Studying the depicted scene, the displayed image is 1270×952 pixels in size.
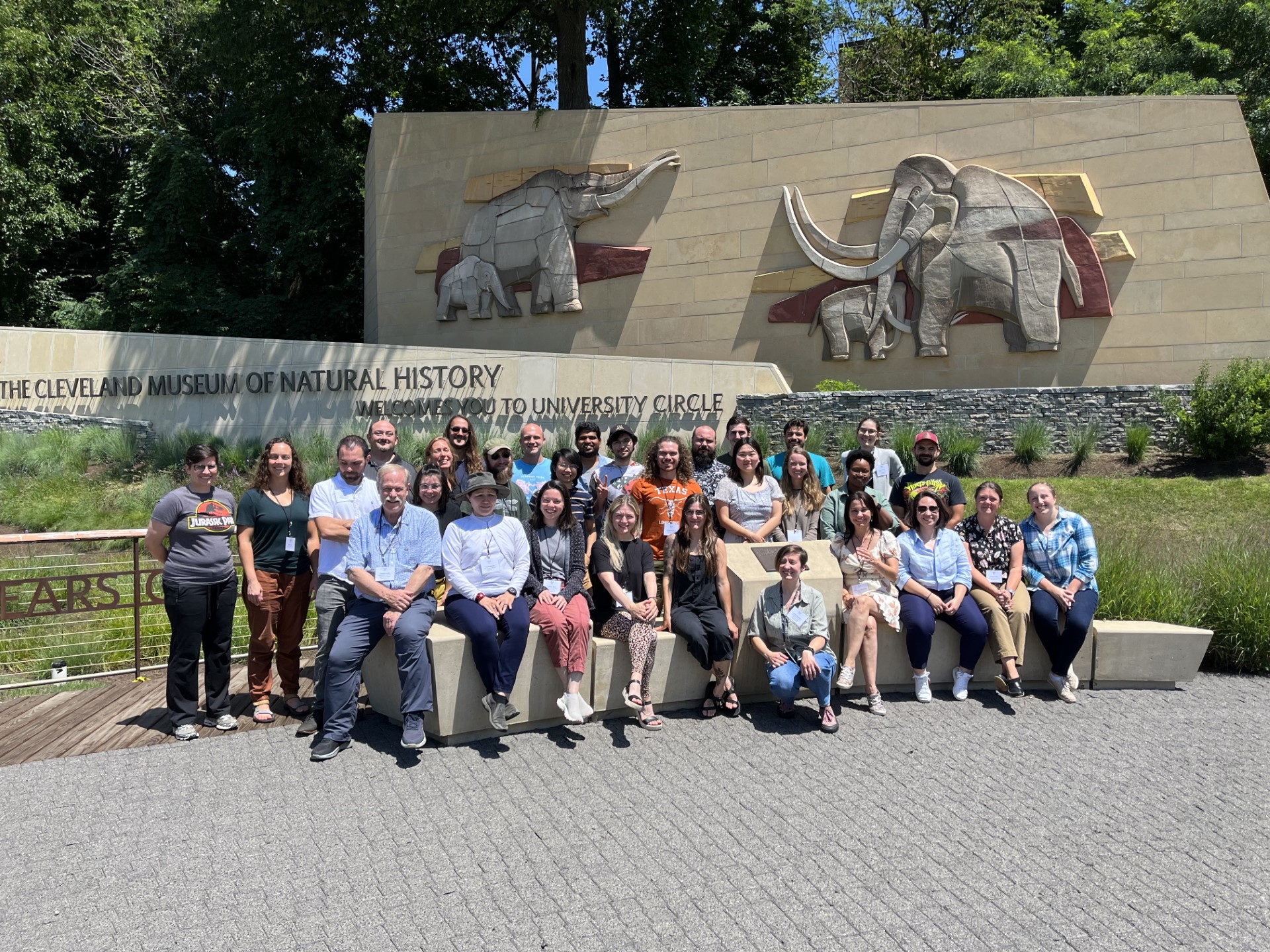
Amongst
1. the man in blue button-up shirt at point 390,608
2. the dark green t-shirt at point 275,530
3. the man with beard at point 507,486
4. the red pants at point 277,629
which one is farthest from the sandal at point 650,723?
the dark green t-shirt at point 275,530

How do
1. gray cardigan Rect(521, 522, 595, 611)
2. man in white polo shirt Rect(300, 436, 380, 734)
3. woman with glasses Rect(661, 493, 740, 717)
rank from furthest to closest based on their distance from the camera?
woman with glasses Rect(661, 493, 740, 717) → gray cardigan Rect(521, 522, 595, 611) → man in white polo shirt Rect(300, 436, 380, 734)

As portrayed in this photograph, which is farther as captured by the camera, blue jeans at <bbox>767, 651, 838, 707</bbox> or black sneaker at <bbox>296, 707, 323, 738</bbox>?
blue jeans at <bbox>767, 651, 838, 707</bbox>

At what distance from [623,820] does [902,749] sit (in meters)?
1.87

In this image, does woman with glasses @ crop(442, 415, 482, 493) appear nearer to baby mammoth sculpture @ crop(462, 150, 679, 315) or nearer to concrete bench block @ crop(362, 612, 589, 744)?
concrete bench block @ crop(362, 612, 589, 744)

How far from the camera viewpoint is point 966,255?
15.5 m

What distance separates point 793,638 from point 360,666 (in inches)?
101

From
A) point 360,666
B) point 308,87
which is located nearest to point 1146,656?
point 360,666

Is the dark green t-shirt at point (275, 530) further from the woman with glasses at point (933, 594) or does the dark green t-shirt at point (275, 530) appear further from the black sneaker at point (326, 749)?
the woman with glasses at point (933, 594)

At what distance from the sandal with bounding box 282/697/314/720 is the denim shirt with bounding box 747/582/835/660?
2.74 meters

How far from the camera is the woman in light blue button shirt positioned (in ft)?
19.7

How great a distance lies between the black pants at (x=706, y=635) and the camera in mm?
6137

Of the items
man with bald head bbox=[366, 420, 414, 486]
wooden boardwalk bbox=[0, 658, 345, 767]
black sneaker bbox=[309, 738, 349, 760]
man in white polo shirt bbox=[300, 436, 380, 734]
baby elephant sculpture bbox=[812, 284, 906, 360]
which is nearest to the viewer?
black sneaker bbox=[309, 738, 349, 760]

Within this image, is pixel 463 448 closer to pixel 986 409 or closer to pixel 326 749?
pixel 326 749

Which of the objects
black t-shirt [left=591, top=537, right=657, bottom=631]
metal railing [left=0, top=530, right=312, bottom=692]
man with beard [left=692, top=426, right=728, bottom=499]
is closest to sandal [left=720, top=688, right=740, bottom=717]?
black t-shirt [left=591, top=537, right=657, bottom=631]
